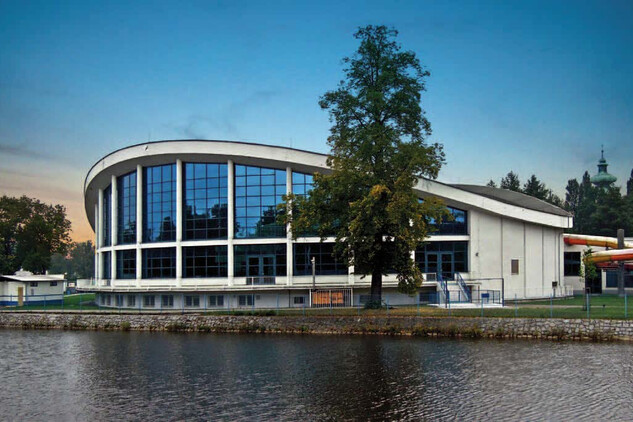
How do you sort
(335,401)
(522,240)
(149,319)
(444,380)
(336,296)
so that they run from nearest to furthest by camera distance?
(335,401), (444,380), (149,319), (336,296), (522,240)

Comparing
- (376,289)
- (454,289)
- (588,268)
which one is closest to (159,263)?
(376,289)

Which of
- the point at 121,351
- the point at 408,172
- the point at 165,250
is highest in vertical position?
the point at 408,172

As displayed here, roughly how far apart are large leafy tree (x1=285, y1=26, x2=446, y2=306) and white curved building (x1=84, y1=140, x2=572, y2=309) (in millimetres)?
9647

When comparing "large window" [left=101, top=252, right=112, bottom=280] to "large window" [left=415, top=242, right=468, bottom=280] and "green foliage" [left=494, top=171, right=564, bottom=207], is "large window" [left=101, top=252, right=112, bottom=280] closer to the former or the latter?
"large window" [left=415, top=242, right=468, bottom=280]

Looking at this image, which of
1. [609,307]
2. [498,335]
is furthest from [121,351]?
[609,307]

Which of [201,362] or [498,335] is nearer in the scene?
[201,362]

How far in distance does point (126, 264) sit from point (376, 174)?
97.0ft

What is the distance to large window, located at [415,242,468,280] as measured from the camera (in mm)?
53719

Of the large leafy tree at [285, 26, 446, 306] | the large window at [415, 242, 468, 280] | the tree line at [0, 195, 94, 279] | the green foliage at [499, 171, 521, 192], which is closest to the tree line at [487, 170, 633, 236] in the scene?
the green foliage at [499, 171, 521, 192]

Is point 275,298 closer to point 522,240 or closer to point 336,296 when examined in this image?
point 336,296

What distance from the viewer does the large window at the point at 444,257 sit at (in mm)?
53719

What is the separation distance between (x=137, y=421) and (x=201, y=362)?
10270 millimetres

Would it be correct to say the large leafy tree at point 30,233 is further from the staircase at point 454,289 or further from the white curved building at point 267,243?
the staircase at point 454,289

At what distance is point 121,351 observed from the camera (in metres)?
34.1
